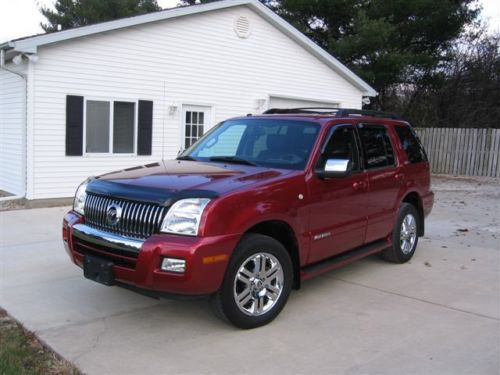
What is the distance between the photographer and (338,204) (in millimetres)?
5301

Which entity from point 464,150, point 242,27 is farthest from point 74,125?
point 464,150

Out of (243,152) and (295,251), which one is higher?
(243,152)

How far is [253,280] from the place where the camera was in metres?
4.44

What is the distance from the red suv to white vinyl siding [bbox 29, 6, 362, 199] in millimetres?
5941

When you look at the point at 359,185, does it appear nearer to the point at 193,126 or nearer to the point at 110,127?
the point at 110,127

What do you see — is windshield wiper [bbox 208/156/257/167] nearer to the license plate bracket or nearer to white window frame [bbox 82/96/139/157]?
the license plate bracket

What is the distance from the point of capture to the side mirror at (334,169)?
191 inches

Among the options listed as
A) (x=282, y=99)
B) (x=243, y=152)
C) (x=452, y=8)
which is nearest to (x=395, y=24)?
(x=452, y=8)

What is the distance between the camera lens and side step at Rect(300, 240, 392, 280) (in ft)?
16.5

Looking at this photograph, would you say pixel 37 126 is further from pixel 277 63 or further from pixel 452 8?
pixel 452 8

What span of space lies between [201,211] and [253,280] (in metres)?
0.82

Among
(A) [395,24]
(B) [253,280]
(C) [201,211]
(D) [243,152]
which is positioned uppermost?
(A) [395,24]

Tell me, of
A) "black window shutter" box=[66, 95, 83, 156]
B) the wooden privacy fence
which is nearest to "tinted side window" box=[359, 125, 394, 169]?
"black window shutter" box=[66, 95, 83, 156]

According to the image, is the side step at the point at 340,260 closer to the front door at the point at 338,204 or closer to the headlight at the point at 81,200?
the front door at the point at 338,204
